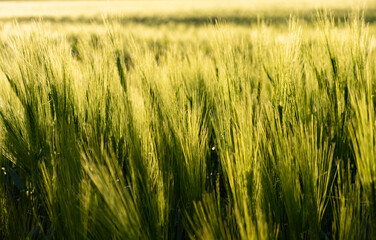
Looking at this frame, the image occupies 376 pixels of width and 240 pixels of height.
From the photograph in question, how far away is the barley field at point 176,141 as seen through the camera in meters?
0.66

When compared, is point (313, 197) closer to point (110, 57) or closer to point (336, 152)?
point (336, 152)

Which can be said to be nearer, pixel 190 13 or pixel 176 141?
pixel 176 141

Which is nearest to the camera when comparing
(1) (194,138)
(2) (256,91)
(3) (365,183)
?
(3) (365,183)

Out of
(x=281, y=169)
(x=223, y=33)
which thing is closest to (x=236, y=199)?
(x=281, y=169)

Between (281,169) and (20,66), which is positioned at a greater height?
(20,66)

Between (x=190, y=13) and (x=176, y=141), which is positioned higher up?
(x=190, y=13)

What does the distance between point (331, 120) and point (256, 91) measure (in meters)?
0.27

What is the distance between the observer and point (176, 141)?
34.1 inches

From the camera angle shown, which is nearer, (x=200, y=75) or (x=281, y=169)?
(x=281, y=169)

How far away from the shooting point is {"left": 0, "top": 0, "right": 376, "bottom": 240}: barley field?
0.66 metres

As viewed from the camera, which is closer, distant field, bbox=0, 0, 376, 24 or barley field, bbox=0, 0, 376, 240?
barley field, bbox=0, 0, 376, 240

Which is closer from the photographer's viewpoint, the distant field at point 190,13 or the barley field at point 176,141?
the barley field at point 176,141

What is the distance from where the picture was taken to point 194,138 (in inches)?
30.5

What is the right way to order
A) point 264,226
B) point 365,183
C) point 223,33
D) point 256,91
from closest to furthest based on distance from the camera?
point 264,226
point 365,183
point 223,33
point 256,91
